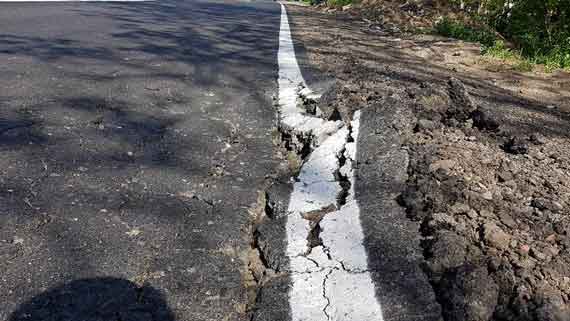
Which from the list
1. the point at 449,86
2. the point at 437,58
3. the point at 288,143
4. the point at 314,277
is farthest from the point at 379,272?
the point at 437,58

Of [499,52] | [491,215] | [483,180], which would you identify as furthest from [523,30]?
[491,215]

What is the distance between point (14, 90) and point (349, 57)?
346 centimetres

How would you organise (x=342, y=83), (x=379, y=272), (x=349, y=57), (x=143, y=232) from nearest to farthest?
(x=379, y=272) → (x=143, y=232) → (x=342, y=83) → (x=349, y=57)

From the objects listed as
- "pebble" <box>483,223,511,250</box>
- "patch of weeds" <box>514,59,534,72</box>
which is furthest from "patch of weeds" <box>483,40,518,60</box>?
"pebble" <box>483,223,511,250</box>

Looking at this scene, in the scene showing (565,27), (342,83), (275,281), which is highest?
(565,27)

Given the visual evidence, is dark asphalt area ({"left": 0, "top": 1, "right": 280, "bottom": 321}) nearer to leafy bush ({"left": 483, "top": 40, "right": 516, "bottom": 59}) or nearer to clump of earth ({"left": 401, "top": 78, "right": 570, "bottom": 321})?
clump of earth ({"left": 401, "top": 78, "right": 570, "bottom": 321})

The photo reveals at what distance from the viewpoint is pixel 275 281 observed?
1.66 m

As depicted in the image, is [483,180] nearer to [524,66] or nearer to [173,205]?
[173,205]

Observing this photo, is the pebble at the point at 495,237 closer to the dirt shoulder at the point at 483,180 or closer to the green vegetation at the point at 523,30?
the dirt shoulder at the point at 483,180

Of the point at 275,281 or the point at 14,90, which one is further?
the point at 14,90

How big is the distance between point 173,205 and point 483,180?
1504mm

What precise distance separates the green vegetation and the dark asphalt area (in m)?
3.61

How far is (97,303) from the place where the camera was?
4.78 feet

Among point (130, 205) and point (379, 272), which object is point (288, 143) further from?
point (379, 272)
